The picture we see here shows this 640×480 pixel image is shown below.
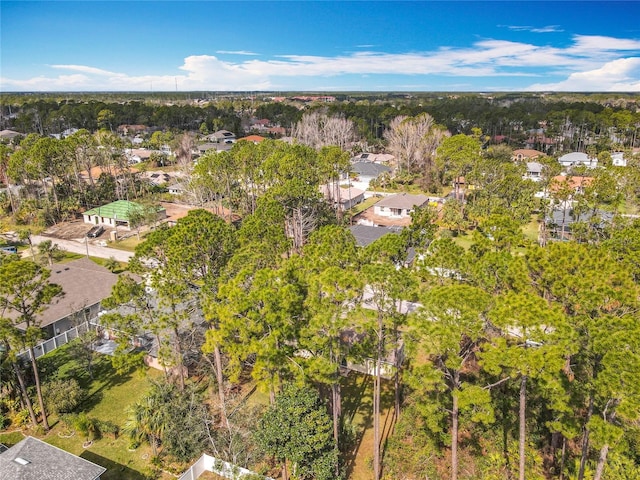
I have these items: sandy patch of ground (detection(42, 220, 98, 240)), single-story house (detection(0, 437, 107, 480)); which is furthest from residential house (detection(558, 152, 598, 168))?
single-story house (detection(0, 437, 107, 480))

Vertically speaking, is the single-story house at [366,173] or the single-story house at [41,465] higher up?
the single-story house at [366,173]

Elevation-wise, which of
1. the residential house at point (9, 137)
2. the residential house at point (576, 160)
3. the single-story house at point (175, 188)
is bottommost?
the single-story house at point (175, 188)

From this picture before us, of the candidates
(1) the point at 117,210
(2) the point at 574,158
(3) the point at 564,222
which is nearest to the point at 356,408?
(3) the point at 564,222

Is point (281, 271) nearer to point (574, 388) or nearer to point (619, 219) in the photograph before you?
point (574, 388)

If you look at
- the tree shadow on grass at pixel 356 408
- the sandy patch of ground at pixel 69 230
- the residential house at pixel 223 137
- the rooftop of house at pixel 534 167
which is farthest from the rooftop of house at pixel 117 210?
the rooftop of house at pixel 534 167

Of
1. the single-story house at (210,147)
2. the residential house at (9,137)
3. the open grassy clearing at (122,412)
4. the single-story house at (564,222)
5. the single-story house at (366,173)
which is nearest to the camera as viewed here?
the open grassy clearing at (122,412)

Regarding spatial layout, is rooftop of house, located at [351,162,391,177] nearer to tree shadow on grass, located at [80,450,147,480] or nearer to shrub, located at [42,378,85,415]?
shrub, located at [42,378,85,415]

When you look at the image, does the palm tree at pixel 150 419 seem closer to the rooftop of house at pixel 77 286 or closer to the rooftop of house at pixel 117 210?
the rooftop of house at pixel 77 286

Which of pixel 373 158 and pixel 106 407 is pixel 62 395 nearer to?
pixel 106 407
